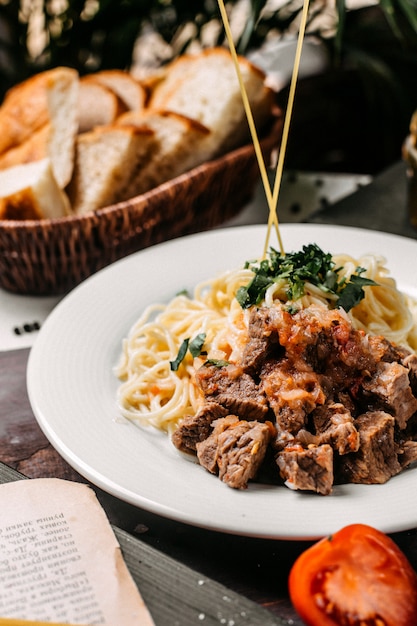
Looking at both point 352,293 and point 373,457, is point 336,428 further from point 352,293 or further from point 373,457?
point 352,293

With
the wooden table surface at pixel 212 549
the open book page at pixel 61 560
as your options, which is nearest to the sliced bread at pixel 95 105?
the wooden table surface at pixel 212 549

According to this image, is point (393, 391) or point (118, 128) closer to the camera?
point (393, 391)

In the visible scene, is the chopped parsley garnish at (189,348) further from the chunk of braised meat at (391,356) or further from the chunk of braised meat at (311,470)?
the chunk of braised meat at (311,470)

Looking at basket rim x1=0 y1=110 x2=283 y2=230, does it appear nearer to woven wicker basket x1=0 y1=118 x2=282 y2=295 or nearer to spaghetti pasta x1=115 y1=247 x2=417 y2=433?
woven wicker basket x1=0 y1=118 x2=282 y2=295

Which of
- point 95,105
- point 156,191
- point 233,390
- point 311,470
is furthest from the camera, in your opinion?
point 95,105

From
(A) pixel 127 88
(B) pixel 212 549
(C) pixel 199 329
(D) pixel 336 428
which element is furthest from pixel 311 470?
(A) pixel 127 88

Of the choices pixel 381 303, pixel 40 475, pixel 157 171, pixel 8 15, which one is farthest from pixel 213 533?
pixel 8 15

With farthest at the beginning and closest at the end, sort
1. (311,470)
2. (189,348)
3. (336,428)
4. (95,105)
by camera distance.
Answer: (95,105)
(189,348)
(336,428)
(311,470)
